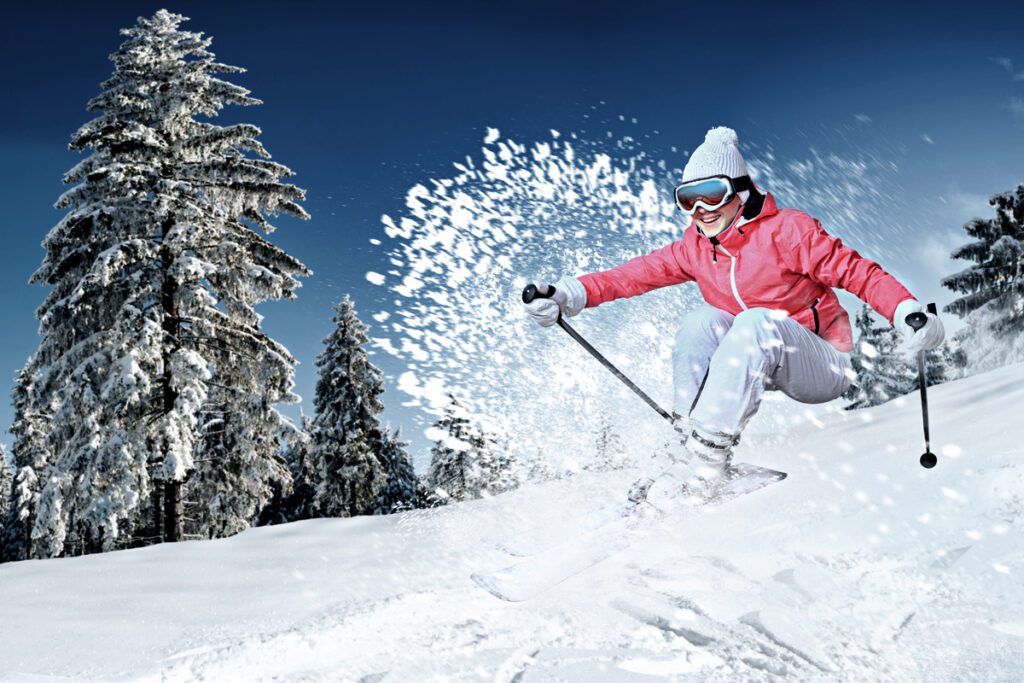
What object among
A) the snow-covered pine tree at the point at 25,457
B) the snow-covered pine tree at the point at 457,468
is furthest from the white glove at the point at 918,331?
the snow-covered pine tree at the point at 25,457

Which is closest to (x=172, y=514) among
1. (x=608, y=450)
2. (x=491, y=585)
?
(x=608, y=450)

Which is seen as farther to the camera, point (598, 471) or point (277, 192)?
point (277, 192)

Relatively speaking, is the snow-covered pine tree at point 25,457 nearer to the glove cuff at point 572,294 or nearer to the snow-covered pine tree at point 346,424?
Answer: the snow-covered pine tree at point 346,424

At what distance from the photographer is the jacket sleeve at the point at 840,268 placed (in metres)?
2.87

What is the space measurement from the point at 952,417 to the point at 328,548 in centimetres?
393

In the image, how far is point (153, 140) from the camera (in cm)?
1388

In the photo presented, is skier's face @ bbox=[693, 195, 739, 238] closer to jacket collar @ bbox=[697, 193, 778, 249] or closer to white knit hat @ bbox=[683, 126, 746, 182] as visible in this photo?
→ jacket collar @ bbox=[697, 193, 778, 249]

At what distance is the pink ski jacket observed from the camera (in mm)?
2961

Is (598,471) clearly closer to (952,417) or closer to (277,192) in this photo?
(952,417)

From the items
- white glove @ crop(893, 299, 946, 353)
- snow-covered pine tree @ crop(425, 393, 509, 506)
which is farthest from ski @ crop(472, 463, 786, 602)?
snow-covered pine tree @ crop(425, 393, 509, 506)

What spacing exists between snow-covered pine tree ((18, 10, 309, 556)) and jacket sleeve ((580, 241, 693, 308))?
11.5 m

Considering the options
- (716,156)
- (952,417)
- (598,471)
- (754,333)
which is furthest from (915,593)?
(598,471)

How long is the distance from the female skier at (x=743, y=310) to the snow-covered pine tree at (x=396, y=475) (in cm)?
2424

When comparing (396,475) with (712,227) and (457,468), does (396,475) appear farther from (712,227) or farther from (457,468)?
(712,227)
